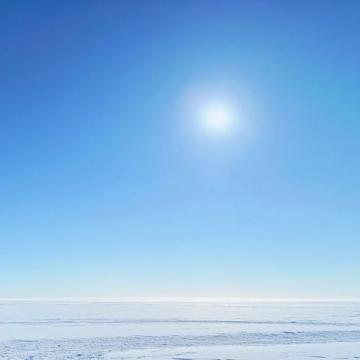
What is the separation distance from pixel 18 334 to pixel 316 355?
1254cm

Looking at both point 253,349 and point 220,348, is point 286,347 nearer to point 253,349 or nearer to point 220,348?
point 253,349

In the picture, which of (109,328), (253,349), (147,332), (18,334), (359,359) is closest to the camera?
(359,359)

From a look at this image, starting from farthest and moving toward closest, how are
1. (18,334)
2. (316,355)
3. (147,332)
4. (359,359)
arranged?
(147,332) < (18,334) < (316,355) < (359,359)

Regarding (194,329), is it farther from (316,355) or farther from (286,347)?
(316,355)

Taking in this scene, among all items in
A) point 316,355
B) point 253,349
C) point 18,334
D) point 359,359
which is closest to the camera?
point 359,359

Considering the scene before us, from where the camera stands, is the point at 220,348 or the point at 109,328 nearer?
the point at 220,348

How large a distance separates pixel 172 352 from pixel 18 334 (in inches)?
323

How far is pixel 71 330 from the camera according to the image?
20.1m

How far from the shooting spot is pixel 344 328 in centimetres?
2212

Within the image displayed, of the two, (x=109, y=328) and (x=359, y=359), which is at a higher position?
(x=109, y=328)

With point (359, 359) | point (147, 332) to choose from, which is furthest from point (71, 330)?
point (359, 359)

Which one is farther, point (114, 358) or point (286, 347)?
point (286, 347)

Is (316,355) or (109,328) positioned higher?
(109,328)

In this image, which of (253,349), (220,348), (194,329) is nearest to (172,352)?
(220,348)
